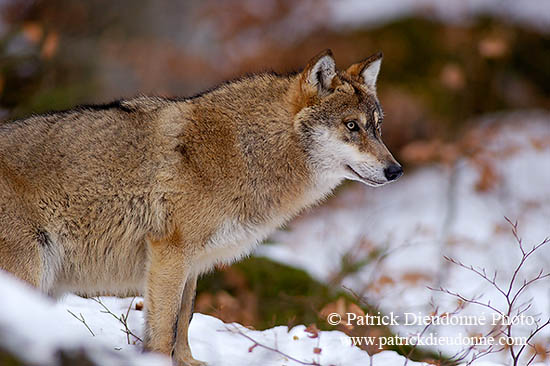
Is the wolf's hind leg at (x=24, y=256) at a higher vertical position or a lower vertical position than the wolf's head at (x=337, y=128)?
lower

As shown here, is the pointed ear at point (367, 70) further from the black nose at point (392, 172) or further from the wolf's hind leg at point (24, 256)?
the wolf's hind leg at point (24, 256)

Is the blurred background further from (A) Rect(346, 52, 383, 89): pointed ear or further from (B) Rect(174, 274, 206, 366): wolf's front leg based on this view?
(B) Rect(174, 274, 206, 366): wolf's front leg

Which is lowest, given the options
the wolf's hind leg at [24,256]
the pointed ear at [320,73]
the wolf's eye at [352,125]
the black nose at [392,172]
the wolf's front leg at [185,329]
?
the wolf's front leg at [185,329]

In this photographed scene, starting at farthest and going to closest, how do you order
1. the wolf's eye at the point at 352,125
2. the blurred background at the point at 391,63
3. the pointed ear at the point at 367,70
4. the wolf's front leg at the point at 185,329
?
the blurred background at the point at 391,63, the pointed ear at the point at 367,70, the wolf's eye at the point at 352,125, the wolf's front leg at the point at 185,329

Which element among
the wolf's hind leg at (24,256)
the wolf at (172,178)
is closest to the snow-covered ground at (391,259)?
the wolf's hind leg at (24,256)

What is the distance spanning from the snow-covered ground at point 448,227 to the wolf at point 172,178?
A: 3588 mm

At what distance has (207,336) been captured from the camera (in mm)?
5395

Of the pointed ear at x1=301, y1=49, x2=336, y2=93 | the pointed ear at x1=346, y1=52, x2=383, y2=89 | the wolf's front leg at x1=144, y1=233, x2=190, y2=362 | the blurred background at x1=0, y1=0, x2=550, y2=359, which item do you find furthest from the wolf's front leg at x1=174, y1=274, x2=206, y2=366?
the blurred background at x1=0, y1=0, x2=550, y2=359

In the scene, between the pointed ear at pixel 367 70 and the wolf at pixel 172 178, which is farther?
the pointed ear at pixel 367 70

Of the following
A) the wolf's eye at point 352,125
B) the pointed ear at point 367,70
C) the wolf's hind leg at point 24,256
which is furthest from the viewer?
the pointed ear at point 367,70

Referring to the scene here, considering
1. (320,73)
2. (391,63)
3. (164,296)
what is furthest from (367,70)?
(391,63)

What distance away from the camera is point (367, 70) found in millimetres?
5543

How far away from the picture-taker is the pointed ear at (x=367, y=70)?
5.50 m

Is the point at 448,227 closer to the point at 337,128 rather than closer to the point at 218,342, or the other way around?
the point at 337,128
